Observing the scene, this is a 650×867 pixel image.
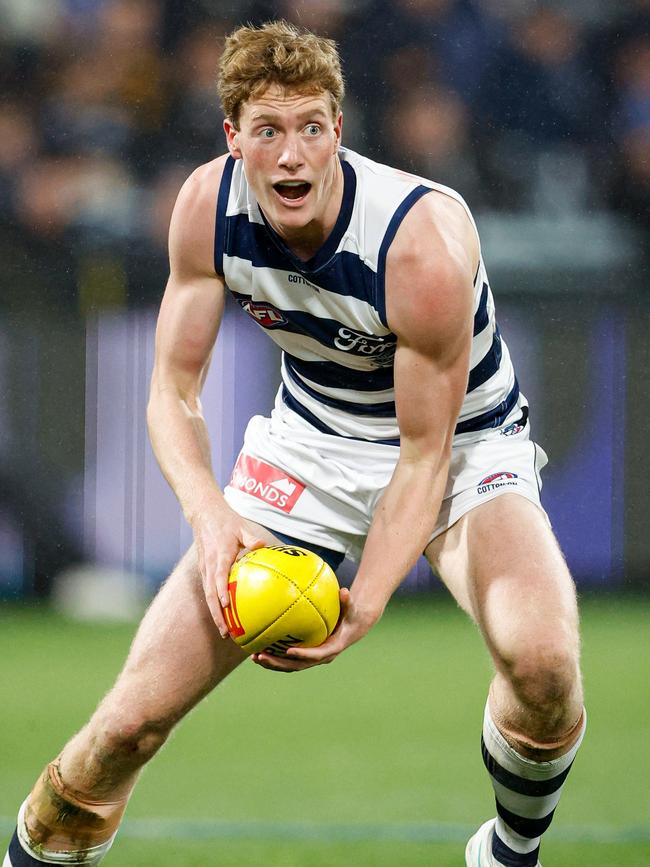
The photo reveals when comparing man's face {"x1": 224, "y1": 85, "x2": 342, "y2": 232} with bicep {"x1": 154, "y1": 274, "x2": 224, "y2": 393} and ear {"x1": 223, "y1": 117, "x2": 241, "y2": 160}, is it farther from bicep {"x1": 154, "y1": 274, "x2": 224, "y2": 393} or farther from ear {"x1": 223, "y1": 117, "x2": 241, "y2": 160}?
bicep {"x1": 154, "y1": 274, "x2": 224, "y2": 393}

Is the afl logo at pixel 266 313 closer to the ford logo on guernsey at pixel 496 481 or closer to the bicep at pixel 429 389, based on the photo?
the bicep at pixel 429 389

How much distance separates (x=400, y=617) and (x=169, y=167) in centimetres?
238

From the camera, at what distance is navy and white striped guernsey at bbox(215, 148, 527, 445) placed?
2709mm

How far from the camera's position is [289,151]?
2566 millimetres

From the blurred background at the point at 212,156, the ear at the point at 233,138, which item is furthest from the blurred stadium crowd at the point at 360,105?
the ear at the point at 233,138

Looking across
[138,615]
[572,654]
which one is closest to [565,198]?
[138,615]

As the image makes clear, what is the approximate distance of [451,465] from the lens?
2.96m

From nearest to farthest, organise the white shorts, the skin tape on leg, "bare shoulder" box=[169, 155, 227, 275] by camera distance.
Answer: the skin tape on leg < "bare shoulder" box=[169, 155, 227, 275] < the white shorts

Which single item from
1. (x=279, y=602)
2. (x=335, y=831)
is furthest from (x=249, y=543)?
(x=335, y=831)

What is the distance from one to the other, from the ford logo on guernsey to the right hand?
555 millimetres

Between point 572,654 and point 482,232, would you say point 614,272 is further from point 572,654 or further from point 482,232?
point 572,654

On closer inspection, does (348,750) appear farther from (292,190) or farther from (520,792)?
(292,190)

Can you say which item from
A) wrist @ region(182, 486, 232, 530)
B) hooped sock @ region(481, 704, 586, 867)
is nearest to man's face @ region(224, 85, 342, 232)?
wrist @ region(182, 486, 232, 530)

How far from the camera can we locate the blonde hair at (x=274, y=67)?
2.60 metres
